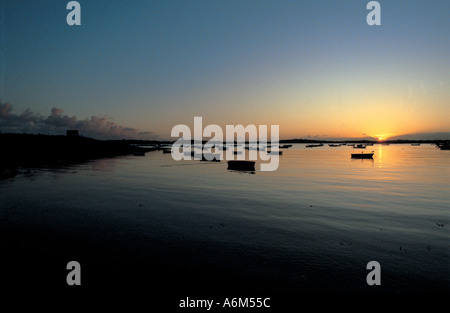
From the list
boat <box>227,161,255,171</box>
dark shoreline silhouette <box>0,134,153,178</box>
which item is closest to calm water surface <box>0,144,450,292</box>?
boat <box>227,161,255,171</box>

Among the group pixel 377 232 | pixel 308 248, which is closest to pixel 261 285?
pixel 308 248

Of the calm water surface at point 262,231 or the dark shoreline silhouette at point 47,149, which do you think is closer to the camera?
the calm water surface at point 262,231

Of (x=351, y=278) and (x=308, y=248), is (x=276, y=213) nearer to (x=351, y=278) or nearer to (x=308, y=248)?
(x=308, y=248)

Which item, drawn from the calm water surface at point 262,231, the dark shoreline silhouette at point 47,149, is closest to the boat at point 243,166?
the calm water surface at point 262,231

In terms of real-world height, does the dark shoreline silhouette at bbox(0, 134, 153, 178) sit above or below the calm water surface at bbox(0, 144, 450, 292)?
above

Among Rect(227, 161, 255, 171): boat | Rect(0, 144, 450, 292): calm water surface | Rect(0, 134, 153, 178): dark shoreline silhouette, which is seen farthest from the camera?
Rect(0, 134, 153, 178): dark shoreline silhouette

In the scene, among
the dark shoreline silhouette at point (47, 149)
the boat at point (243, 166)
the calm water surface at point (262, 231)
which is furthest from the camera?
the dark shoreline silhouette at point (47, 149)

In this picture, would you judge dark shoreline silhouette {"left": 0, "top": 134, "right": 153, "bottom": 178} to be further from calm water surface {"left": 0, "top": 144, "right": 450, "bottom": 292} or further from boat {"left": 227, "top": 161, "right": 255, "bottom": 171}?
calm water surface {"left": 0, "top": 144, "right": 450, "bottom": 292}

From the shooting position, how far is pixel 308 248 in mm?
12695

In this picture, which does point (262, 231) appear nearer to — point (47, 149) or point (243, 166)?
point (243, 166)

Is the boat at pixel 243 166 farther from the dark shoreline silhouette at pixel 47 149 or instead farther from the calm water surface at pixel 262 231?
the dark shoreline silhouette at pixel 47 149

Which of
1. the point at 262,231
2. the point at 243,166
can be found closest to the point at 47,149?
the point at 243,166

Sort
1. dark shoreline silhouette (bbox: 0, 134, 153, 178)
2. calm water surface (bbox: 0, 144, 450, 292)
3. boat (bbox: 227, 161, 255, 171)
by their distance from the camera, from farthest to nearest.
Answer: dark shoreline silhouette (bbox: 0, 134, 153, 178)
boat (bbox: 227, 161, 255, 171)
calm water surface (bbox: 0, 144, 450, 292)
